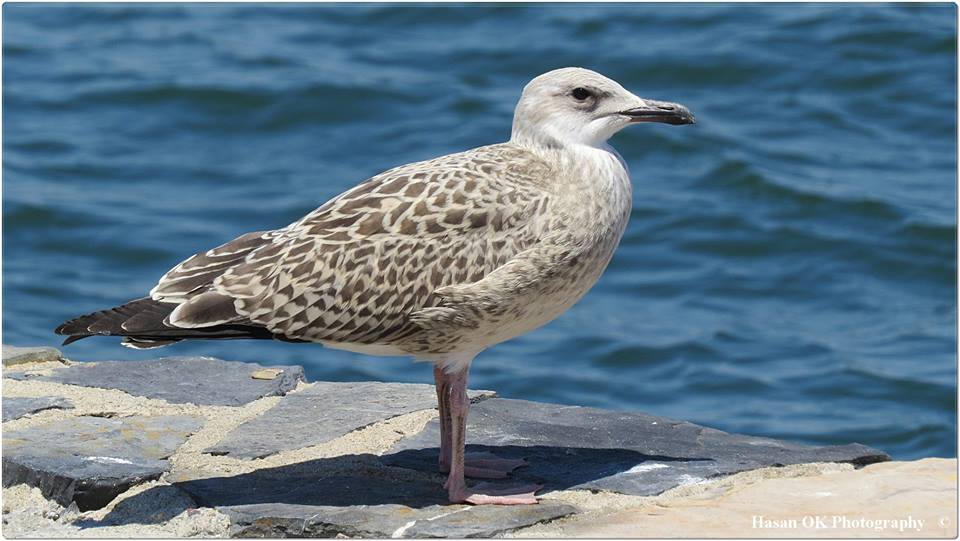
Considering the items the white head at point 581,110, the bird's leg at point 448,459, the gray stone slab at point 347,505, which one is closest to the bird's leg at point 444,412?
the bird's leg at point 448,459

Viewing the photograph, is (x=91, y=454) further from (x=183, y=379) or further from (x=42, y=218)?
(x=42, y=218)

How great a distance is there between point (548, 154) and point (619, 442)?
125cm

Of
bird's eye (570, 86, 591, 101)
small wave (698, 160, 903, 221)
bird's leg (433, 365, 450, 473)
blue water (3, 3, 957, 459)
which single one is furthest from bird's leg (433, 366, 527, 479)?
small wave (698, 160, 903, 221)

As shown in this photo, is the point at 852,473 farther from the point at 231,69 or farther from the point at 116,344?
the point at 231,69

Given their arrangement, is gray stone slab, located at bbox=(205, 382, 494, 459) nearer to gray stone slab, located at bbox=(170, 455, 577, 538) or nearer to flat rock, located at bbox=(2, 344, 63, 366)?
gray stone slab, located at bbox=(170, 455, 577, 538)

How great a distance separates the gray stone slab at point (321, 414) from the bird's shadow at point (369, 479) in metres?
0.23

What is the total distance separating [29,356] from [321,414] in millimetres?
1654

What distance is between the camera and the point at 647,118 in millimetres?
6438

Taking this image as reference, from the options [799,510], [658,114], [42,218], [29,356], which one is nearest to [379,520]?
[799,510]

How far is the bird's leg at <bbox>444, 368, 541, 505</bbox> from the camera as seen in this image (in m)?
5.98

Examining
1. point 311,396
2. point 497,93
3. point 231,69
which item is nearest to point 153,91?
point 231,69

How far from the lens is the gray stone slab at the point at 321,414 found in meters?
6.52

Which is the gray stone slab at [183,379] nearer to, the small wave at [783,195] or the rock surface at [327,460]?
the rock surface at [327,460]

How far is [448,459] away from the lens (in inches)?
251
